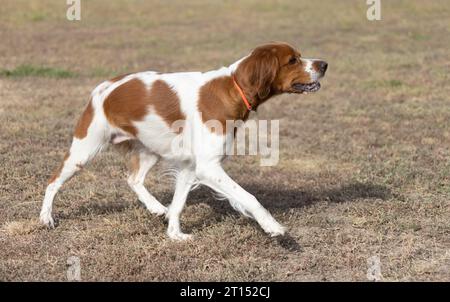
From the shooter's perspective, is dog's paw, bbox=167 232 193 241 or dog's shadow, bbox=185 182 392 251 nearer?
dog's paw, bbox=167 232 193 241

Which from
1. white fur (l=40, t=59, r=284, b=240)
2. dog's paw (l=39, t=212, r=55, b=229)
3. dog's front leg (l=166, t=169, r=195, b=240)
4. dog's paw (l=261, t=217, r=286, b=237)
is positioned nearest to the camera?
dog's paw (l=261, t=217, r=286, b=237)

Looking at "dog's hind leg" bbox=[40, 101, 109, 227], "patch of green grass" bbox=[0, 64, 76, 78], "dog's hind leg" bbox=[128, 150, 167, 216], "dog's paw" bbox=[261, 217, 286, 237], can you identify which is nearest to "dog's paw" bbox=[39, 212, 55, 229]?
"dog's hind leg" bbox=[40, 101, 109, 227]

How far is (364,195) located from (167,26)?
590 inches

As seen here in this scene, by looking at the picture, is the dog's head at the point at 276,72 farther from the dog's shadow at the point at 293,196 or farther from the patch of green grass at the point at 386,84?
the patch of green grass at the point at 386,84

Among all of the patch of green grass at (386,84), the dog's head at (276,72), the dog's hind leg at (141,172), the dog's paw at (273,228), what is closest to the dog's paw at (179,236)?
the dog's hind leg at (141,172)

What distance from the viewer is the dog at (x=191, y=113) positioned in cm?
509

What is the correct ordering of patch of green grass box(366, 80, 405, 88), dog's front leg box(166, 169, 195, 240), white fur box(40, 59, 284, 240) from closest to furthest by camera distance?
white fur box(40, 59, 284, 240)
dog's front leg box(166, 169, 195, 240)
patch of green grass box(366, 80, 405, 88)

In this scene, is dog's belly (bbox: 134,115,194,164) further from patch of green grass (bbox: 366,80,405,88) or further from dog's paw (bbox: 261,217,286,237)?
patch of green grass (bbox: 366,80,405,88)

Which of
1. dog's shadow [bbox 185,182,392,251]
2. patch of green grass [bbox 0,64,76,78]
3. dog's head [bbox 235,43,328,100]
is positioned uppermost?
dog's head [bbox 235,43,328,100]

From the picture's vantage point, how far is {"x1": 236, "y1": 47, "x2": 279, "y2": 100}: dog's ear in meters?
5.09
